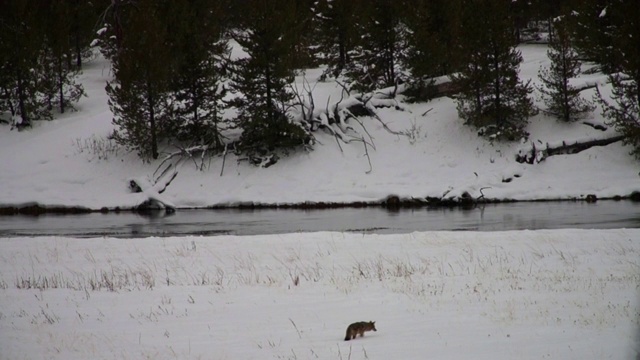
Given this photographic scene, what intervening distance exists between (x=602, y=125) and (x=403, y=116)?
1076 centimetres

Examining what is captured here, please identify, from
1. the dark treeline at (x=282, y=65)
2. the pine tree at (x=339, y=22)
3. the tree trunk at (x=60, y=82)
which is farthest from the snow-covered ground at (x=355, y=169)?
the pine tree at (x=339, y=22)

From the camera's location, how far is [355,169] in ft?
103

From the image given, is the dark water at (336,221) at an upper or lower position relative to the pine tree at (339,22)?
lower

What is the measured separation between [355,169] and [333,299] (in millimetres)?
23035

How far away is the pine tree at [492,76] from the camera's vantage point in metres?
30.8

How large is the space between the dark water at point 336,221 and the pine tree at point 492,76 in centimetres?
700

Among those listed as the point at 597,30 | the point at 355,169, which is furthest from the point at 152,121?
the point at 597,30

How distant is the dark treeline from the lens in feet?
101

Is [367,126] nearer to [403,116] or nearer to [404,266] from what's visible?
[403,116]

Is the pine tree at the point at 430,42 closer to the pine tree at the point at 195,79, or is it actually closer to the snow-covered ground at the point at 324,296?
the pine tree at the point at 195,79

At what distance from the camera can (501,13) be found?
30.8 metres

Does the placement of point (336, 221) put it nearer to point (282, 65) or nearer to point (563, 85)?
point (282, 65)

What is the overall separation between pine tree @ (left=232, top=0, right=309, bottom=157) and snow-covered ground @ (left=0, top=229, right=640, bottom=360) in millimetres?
17854

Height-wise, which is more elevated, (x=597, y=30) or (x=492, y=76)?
(x=597, y=30)
